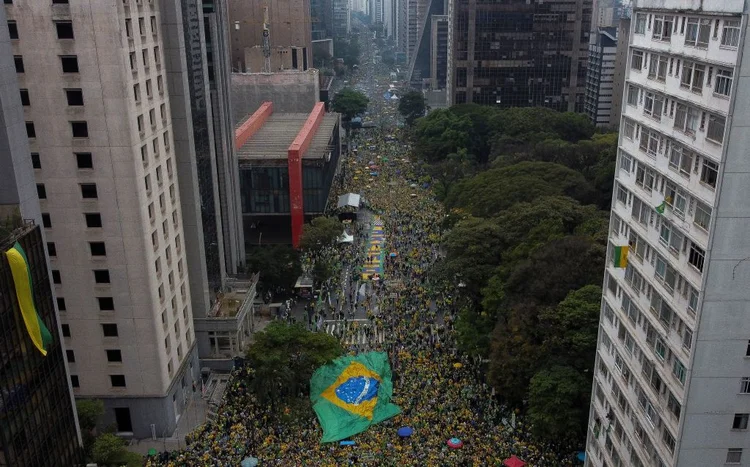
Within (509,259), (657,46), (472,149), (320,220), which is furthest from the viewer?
(472,149)

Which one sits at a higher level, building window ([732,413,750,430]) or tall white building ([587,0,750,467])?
tall white building ([587,0,750,467])

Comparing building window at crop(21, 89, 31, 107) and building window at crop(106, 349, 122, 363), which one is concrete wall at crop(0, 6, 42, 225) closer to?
building window at crop(21, 89, 31, 107)

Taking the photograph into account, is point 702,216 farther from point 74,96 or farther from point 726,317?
point 74,96

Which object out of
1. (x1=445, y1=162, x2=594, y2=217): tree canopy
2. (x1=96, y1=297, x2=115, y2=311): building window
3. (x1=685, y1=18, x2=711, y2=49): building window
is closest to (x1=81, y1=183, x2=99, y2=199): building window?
(x1=96, y1=297, x2=115, y2=311): building window

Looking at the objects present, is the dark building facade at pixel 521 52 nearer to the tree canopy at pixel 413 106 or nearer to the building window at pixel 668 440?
the tree canopy at pixel 413 106

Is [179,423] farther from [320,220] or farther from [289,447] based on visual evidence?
[320,220]

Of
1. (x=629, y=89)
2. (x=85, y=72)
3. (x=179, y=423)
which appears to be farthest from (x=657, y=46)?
(x=179, y=423)
